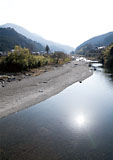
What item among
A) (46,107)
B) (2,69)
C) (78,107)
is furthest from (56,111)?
(2,69)

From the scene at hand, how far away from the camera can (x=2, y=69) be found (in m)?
50.0

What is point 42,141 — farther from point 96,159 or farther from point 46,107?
point 46,107

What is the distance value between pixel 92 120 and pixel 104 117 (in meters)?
1.95

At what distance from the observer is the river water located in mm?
9596

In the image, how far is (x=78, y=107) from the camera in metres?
18.8

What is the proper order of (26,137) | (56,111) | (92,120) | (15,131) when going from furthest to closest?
(56,111)
(92,120)
(15,131)
(26,137)

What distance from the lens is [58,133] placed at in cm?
1222

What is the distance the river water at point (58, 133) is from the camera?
960 centimetres

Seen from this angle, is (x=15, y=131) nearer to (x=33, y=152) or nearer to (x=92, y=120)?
(x=33, y=152)

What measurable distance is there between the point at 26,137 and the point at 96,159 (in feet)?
20.8

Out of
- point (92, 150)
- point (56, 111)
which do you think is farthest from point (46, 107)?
point (92, 150)

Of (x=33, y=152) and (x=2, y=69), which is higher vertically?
(x=2, y=69)

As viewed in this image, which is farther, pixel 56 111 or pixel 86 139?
pixel 56 111

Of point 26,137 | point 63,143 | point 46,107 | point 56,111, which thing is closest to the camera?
point 63,143
